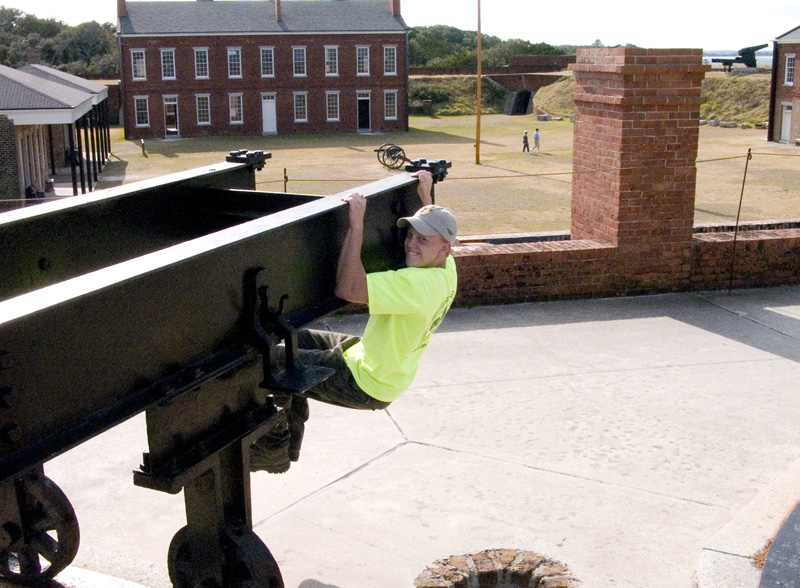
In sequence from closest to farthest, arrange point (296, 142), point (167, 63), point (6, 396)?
point (6, 396), point (296, 142), point (167, 63)

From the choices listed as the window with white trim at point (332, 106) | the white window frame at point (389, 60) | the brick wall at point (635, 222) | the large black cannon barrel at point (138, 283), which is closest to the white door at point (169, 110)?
the window with white trim at point (332, 106)

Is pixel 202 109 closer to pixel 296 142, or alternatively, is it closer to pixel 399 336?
pixel 296 142

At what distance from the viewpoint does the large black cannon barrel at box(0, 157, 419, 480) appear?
6.57 feet

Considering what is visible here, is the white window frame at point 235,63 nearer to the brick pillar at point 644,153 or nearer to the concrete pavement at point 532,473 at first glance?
the brick pillar at point 644,153

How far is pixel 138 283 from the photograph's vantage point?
7.40 feet

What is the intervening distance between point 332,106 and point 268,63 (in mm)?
4700

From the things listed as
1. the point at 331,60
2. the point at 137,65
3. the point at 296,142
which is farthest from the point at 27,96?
the point at 331,60

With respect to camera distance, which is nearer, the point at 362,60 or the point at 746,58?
the point at 362,60

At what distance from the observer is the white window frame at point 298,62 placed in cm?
5794

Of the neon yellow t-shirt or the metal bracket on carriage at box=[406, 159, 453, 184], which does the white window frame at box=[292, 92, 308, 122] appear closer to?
the metal bracket on carriage at box=[406, 159, 453, 184]

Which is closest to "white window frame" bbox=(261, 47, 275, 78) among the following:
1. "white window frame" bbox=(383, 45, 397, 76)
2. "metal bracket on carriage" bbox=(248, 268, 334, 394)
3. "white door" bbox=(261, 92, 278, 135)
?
"white door" bbox=(261, 92, 278, 135)

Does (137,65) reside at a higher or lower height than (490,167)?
higher

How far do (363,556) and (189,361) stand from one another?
1809 mm

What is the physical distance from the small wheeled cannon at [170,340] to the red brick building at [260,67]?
5555cm
